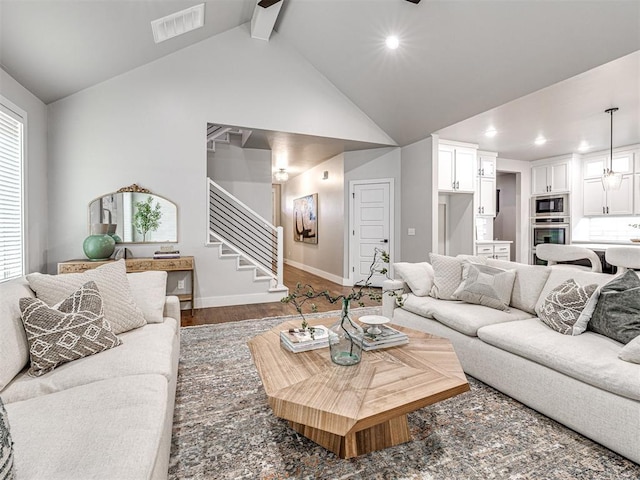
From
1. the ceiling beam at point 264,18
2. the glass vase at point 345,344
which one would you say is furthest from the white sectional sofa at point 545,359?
the ceiling beam at point 264,18

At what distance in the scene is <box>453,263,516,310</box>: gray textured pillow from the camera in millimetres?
2697

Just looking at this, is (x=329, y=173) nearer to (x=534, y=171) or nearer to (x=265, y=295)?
(x=265, y=295)

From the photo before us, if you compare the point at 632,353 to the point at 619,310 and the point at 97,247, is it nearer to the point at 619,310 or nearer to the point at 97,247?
the point at 619,310

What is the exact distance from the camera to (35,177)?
3.71 m

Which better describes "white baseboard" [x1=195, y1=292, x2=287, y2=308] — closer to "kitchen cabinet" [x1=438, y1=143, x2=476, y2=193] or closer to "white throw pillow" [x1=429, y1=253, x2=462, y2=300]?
"white throw pillow" [x1=429, y1=253, x2=462, y2=300]

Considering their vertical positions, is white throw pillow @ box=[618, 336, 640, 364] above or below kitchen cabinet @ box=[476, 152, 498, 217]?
below

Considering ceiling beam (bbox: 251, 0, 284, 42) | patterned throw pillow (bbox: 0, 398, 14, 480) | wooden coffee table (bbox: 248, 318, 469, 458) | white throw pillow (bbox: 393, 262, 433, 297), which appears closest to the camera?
patterned throw pillow (bbox: 0, 398, 14, 480)

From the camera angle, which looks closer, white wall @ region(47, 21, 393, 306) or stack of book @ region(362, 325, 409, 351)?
stack of book @ region(362, 325, 409, 351)

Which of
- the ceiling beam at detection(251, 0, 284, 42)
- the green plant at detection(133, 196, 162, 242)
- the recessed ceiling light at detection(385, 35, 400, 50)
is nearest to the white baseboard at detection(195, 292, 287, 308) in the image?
the green plant at detection(133, 196, 162, 242)

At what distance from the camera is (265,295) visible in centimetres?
495

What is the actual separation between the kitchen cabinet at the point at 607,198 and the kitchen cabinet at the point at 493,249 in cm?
158

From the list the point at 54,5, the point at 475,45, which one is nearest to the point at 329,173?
the point at 475,45

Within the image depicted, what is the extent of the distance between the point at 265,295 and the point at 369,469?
11.8ft

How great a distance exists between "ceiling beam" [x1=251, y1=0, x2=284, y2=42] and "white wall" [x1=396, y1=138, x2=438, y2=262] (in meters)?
2.83
